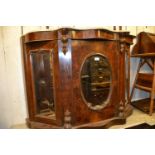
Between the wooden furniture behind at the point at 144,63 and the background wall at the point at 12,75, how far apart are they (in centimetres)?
18

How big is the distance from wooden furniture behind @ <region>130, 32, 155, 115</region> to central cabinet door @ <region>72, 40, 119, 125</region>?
0.34 m

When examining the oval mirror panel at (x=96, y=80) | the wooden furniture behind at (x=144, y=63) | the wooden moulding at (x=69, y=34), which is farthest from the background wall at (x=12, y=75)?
the oval mirror panel at (x=96, y=80)

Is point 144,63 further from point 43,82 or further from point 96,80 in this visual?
point 43,82

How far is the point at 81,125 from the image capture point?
59.6 inches

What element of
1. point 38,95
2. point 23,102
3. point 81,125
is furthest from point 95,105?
point 23,102

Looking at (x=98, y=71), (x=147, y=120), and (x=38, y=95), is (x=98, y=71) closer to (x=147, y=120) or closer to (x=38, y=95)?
(x=38, y=95)

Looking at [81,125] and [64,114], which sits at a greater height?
[64,114]

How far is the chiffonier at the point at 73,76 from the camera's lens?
1.40 m

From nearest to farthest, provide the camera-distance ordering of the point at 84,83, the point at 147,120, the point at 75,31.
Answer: the point at 75,31
the point at 84,83
the point at 147,120

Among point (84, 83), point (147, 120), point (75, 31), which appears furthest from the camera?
point (147, 120)
